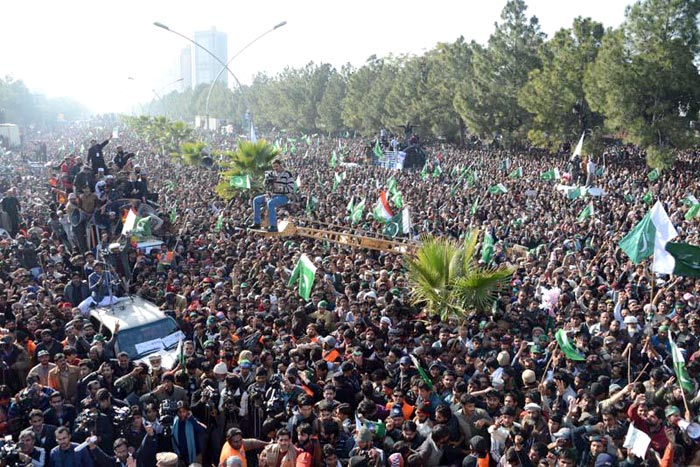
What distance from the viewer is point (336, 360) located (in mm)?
8906

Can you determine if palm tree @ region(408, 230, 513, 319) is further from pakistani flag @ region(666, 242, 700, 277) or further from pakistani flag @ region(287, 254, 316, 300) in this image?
pakistani flag @ region(666, 242, 700, 277)

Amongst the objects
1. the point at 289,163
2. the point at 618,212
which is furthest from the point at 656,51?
the point at 289,163

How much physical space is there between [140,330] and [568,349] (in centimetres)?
568

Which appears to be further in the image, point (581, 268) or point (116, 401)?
point (581, 268)

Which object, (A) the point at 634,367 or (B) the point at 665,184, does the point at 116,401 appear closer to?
(A) the point at 634,367

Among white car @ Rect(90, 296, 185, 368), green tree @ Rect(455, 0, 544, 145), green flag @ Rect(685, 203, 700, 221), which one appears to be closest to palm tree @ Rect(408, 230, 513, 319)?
white car @ Rect(90, 296, 185, 368)

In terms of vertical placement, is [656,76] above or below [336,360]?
above

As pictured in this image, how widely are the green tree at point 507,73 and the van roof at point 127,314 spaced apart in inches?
1421

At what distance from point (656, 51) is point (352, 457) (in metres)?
29.1

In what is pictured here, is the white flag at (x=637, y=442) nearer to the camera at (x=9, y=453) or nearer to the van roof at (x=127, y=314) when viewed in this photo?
the camera at (x=9, y=453)

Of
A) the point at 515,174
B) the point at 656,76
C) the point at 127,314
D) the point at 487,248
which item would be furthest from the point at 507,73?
the point at 127,314

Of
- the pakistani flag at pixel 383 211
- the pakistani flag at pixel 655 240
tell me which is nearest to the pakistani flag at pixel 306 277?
the pakistani flag at pixel 655 240

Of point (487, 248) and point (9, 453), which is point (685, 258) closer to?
point (487, 248)

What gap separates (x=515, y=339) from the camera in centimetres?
996
